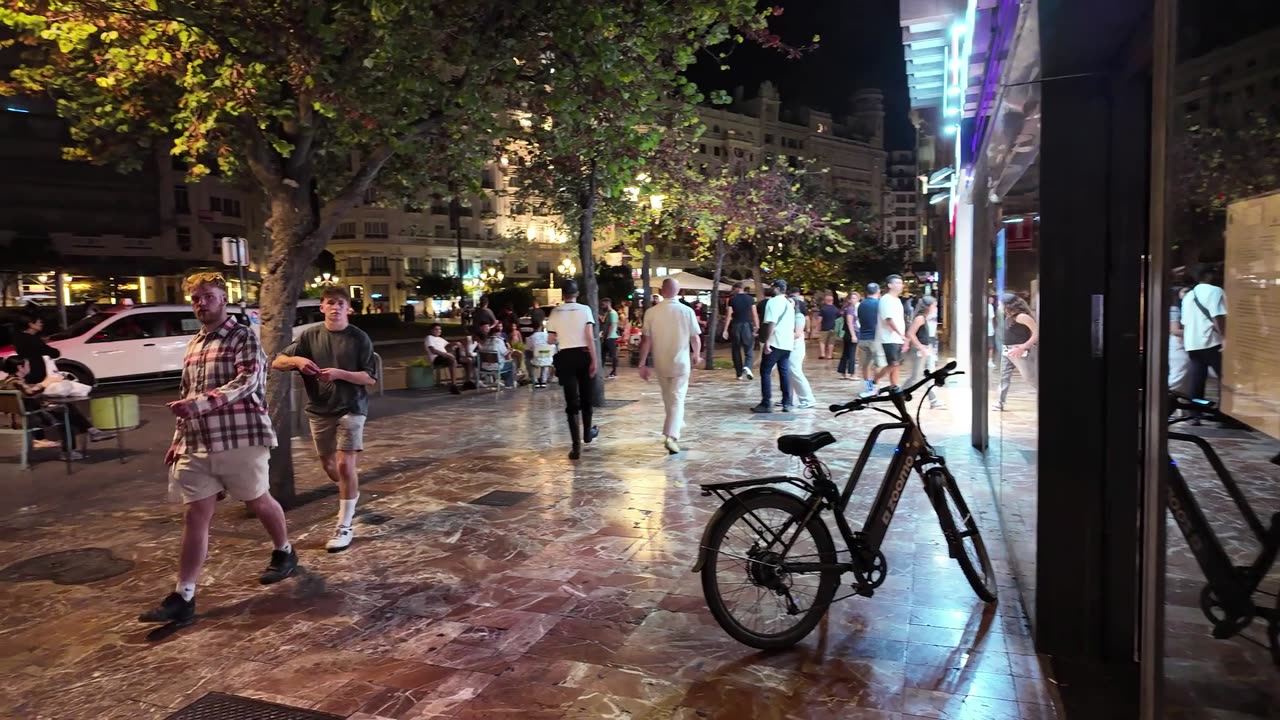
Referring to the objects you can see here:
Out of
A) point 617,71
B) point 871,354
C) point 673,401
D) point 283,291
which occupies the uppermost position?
point 617,71

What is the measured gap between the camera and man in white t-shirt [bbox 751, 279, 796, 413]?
1074cm

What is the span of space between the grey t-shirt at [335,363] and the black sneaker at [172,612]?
1.55 metres

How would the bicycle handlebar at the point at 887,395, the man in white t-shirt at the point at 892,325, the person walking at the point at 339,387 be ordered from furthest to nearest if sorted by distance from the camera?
the man in white t-shirt at the point at 892,325 < the person walking at the point at 339,387 < the bicycle handlebar at the point at 887,395

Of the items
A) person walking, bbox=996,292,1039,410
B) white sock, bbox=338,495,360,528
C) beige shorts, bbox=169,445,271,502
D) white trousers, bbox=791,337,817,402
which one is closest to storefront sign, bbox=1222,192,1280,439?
person walking, bbox=996,292,1039,410

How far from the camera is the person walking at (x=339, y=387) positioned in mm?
5605

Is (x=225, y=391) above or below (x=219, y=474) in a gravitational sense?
above

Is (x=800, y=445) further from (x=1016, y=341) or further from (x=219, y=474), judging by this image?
(x=219, y=474)

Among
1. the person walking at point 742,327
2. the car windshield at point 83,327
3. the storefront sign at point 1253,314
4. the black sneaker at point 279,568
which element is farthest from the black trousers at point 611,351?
the storefront sign at point 1253,314

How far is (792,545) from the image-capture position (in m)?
3.94

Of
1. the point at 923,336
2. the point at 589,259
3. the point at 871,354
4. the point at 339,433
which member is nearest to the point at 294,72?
the point at 339,433

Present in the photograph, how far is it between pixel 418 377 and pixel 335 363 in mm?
9865

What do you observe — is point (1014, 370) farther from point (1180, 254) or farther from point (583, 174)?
point (583, 174)

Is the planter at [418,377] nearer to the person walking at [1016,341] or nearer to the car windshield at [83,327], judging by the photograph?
the car windshield at [83,327]

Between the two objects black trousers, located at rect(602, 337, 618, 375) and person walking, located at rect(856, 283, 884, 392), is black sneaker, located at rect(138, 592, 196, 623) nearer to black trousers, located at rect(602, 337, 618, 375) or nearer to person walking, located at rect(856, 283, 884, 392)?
person walking, located at rect(856, 283, 884, 392)
